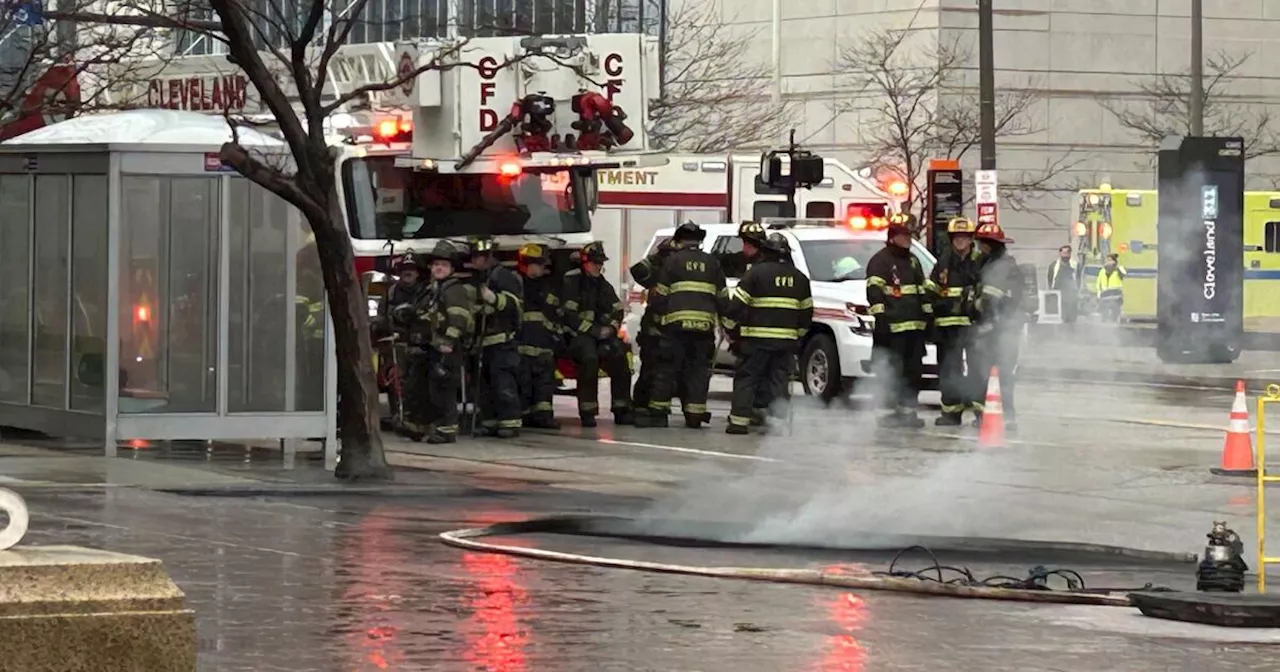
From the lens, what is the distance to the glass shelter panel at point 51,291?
1706 cm

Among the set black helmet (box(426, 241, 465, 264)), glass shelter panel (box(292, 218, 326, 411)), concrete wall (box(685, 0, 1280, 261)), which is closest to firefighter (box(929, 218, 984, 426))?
black helmet (box(426, 241, 465, 264))

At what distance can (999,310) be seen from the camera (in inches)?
802

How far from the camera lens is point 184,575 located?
10383 millimetres

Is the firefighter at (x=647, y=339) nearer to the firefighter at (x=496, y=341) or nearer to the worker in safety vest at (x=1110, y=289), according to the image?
the firefighter at (x=496, y=341)

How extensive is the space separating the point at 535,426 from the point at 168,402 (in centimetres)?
431

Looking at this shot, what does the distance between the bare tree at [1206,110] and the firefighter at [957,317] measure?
3040 cm

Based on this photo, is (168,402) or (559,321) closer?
(168,402)

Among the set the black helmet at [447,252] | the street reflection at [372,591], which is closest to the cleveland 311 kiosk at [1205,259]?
the black helmet at [447,252]

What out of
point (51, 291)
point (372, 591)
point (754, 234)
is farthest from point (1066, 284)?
point (372, 591)

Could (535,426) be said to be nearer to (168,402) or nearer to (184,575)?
(168,402)

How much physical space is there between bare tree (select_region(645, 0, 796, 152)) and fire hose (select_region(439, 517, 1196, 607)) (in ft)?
103

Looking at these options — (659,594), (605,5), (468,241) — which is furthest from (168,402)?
(605,5)

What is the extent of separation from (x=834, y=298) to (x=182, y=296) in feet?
25.1

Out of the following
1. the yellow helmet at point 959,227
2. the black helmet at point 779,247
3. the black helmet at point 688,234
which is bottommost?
the black helmet at point 779,247
